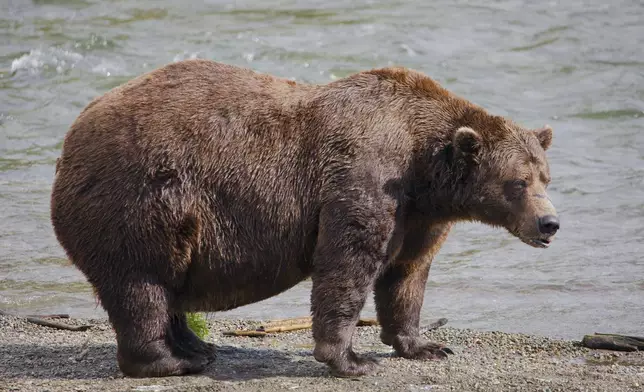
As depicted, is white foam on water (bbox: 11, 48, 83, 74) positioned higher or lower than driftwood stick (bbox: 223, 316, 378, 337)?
higher

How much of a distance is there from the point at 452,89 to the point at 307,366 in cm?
1268

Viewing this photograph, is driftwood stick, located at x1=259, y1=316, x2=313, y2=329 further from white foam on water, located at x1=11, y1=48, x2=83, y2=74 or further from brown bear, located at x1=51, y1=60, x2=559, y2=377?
white foam on water, located at x1=11, y1=48, x2=83, y2=74

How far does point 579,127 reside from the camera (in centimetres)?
1866

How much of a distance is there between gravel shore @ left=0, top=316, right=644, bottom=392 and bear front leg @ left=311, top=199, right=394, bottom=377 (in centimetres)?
31

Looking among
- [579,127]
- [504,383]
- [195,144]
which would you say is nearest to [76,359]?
[195,144]

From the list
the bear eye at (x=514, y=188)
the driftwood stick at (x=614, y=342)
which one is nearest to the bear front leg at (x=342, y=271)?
the bear eye at (x=514, y=188)

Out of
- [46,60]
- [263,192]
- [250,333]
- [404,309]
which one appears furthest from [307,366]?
[46,60]

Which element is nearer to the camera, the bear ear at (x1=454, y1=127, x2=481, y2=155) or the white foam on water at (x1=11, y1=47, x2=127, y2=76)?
the bear ear at (x1=454, y1=127, x2=481, y2=155)

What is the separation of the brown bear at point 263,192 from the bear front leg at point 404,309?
0.50 metres

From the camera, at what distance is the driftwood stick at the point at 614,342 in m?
9.35

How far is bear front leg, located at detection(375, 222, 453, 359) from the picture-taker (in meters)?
8.94

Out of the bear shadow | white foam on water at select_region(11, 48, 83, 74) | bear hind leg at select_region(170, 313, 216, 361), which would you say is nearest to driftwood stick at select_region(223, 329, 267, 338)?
the bear shadow

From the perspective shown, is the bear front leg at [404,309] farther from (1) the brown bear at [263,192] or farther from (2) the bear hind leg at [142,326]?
(2) the bear hind leg at [142,326]

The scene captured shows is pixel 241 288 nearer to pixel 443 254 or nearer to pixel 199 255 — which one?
pixel 199 255
